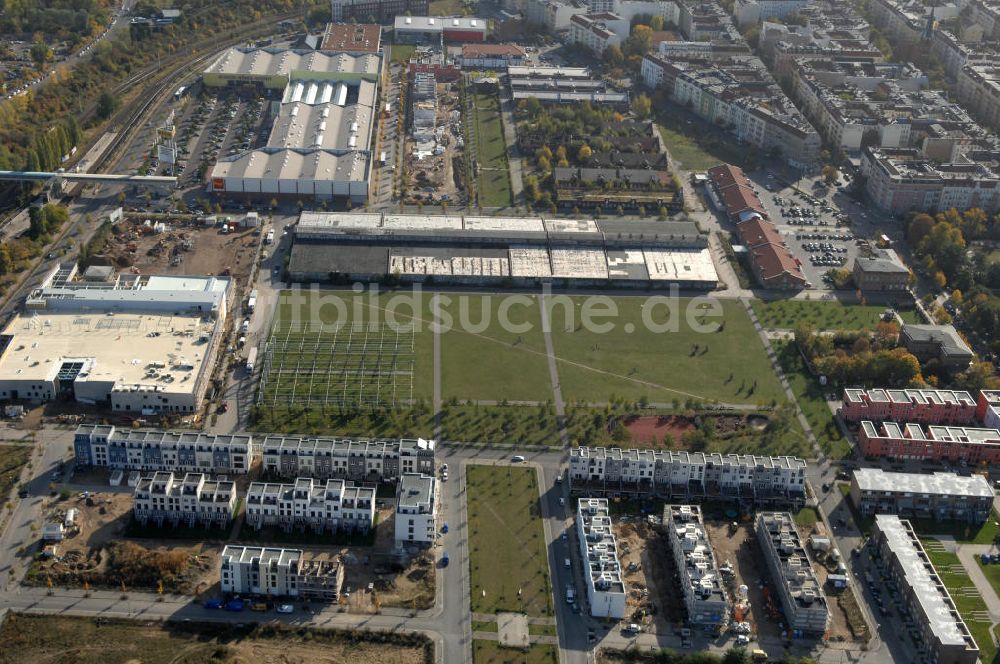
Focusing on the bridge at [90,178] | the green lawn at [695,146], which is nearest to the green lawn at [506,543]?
the bridge at [90,178]

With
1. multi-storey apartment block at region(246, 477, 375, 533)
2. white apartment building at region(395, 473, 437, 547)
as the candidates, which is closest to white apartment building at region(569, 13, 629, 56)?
white apartment building at region(395, 473, 437, 547)

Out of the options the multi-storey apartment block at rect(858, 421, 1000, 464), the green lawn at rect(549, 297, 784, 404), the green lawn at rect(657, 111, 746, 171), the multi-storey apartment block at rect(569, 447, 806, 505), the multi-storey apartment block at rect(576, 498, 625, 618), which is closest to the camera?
the multi-storey apartment block at rect(576, 498, 625, 618)

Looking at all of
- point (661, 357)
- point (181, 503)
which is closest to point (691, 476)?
Answer: point (661, 357)

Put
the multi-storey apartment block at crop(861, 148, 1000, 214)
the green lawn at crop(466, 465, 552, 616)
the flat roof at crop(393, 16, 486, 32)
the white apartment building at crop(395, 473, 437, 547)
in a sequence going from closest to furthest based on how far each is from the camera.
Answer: the green lawn at crop(466, 465, 552, 616)
the white apartment building at crop(395, 473, 437, 547)
the multi-storey apartment block at crop(861, 148, 1000, 214)
the flat roof at crop(393, 16, 486, 32)

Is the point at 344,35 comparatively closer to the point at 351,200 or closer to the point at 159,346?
the point at 351,200

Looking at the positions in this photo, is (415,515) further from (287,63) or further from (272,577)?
(287,63)

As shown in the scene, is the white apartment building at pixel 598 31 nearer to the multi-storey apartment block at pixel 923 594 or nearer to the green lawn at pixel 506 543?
the green lawn at pixel 506 543

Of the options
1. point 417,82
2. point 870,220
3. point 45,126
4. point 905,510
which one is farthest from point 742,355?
point 45,126

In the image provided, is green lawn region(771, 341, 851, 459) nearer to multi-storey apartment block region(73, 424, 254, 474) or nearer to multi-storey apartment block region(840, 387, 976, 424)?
multi-storey apartment block region(840, 387, 976, 424)
